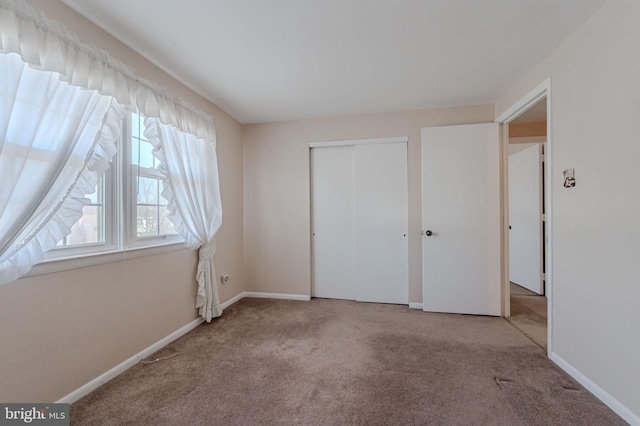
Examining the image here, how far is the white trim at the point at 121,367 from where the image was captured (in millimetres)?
1580

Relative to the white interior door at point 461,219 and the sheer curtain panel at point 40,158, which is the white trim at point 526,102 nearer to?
the white interior door at point 461,219

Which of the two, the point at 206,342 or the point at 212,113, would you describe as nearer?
the point at 206,342

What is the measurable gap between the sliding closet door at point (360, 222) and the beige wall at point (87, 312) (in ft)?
5.59

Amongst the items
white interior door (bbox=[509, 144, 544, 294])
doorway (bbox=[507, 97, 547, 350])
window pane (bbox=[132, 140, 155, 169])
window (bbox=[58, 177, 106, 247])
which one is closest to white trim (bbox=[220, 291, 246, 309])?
window (bbox=[58, 177, 106, 247])

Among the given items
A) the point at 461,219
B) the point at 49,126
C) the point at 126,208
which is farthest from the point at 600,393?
the point at 49,126

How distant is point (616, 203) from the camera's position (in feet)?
4.96

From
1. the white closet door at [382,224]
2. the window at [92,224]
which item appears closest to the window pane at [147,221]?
the window at [92,224]

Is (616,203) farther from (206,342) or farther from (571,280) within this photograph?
(206,342)

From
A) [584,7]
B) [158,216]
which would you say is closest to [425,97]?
[584,7]

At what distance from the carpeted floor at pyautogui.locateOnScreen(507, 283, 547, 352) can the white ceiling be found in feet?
8.18

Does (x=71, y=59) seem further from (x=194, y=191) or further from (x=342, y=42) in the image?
(x=342, y=42)

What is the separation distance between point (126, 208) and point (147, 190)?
0.28m

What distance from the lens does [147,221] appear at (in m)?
2.20

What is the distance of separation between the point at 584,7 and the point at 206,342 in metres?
3.76
